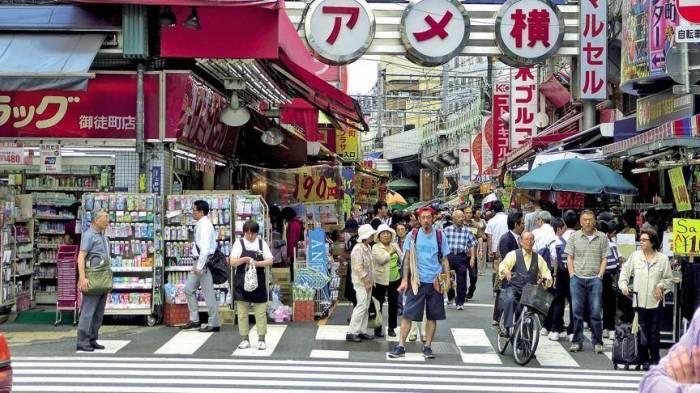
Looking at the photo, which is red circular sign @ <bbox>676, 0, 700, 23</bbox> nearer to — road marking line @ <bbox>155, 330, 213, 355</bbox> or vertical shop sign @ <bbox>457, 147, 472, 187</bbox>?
road marking line @ <bbox>155, 330, 213, 355</bbox>

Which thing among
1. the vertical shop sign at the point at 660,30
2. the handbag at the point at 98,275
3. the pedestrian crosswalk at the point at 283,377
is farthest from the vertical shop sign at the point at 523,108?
the handbag at the point at 98,275

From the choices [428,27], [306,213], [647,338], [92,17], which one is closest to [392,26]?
[428,27]

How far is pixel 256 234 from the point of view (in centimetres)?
1301

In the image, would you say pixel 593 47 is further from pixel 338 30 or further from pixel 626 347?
pixel 626 347

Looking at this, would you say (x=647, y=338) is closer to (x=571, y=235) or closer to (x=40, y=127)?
(x=571, y=235)

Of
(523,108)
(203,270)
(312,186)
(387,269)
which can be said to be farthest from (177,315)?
(523,108)

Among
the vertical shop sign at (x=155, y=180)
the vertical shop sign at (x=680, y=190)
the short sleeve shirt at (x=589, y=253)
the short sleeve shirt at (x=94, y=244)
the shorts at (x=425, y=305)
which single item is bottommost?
the shorts at (x=425, y=305)

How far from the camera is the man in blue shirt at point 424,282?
12.3 meters

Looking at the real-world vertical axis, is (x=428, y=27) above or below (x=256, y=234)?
above

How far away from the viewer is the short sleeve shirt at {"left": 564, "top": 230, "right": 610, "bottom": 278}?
13.1 meters

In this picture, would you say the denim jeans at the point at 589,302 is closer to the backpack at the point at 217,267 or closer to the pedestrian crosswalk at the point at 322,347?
the pedestrian crosswalk at the point at 322,347

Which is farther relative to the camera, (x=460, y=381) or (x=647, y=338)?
(x=647, y=338)

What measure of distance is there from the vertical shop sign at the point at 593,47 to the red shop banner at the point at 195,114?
8312 mm

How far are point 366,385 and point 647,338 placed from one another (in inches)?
146
